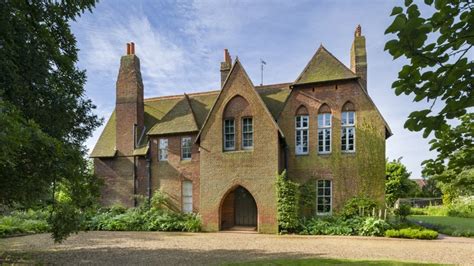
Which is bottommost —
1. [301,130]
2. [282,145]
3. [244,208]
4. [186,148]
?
[244,208]

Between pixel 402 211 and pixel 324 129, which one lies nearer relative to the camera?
pixel 402 211

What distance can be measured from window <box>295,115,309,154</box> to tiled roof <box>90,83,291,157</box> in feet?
5.47

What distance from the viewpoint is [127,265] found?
10.9 m

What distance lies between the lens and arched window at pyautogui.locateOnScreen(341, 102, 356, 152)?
66.7ft

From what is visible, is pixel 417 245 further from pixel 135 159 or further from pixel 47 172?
pixel 135 159

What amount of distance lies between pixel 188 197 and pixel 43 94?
15105 millimetres

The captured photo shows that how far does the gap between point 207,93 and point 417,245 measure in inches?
686

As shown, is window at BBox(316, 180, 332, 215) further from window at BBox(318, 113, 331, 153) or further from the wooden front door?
the wooden front door

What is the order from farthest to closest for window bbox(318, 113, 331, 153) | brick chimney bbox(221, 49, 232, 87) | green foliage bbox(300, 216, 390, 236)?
brick chimney bbox(221, 49, 232, 87), window bbox(318, 113, 331, 153), green foliage bbox(300, 216, 390, 236)

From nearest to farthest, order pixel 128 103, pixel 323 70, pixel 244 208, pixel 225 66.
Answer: pixel 323 70
pixel 244 208
pixel 225 66
pixel 128 103

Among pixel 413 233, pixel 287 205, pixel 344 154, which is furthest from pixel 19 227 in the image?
pixel 413 233

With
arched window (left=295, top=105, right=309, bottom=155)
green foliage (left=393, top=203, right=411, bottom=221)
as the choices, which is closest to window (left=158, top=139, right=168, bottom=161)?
arched window (left=295, top=105, right=309, bottom=155)

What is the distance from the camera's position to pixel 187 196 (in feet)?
76.9

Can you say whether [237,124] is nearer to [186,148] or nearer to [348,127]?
[186,148]
